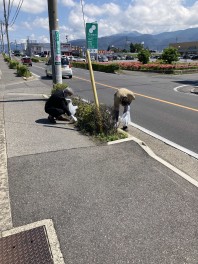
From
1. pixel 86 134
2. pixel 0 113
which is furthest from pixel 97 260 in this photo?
pixel 0 113

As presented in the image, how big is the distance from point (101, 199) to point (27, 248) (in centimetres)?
128

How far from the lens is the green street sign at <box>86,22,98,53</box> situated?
6996 mm

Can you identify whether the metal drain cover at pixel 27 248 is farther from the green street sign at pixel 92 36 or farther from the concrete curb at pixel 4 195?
the green street sign at pixel 92 36

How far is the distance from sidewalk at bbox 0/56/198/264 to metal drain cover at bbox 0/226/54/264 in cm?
12

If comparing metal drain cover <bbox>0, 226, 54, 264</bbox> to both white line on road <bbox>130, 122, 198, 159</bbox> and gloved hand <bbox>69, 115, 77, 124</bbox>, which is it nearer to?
white line on road <bbox>130, 122, 198, 159</bbox>

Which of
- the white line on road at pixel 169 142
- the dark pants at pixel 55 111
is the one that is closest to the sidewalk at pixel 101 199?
the white line on road at pixel 169 142

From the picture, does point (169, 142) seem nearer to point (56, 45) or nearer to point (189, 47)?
point (56, 45)

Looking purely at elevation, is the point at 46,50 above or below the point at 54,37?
above

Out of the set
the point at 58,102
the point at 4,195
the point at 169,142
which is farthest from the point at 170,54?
the point at 4,195

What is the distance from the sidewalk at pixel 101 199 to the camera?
9.86 ft

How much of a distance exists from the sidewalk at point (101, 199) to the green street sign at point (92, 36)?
2597 mm

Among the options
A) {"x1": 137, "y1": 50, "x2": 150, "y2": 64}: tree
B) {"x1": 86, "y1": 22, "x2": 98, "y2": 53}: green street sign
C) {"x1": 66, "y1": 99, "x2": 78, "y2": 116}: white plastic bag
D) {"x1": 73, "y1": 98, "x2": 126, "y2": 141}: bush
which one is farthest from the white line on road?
{"x1": 137, "y1": 50, "x2": 150, "y2": 64}: tree

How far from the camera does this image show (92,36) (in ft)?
23.3

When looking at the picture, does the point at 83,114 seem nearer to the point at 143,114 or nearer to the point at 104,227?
the point at 143,114
